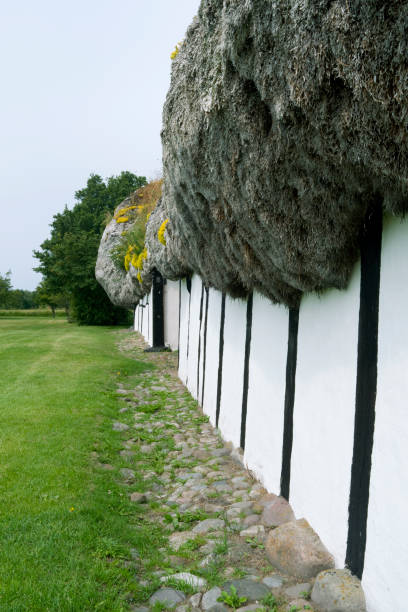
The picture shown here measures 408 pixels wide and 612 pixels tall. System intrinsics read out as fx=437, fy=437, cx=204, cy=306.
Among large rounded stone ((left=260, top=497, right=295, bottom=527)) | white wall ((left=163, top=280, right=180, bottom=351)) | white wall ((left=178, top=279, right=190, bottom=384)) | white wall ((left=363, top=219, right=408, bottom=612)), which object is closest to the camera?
white wall ((left=363, top=219, right=408, bottom=612))

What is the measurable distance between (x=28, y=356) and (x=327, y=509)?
11.7m

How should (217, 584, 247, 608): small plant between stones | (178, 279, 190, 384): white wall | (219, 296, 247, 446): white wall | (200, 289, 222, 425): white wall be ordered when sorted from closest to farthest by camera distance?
(217, 584, 247, 608): small plant between stones → (219, 296, 247, 446): white wall → (200, 289, 222, 425): white wall → (178, 279, 190, 384): white wall

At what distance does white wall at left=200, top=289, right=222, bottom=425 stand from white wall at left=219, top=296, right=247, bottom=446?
19.1 inches

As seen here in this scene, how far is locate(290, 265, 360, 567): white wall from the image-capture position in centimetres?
291

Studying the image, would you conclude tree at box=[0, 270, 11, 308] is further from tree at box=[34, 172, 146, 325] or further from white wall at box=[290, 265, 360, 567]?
white wall at box=[290, 265, 360, 567]

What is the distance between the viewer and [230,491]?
14.7 ft

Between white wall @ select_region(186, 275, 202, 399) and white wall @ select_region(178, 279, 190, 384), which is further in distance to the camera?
white wall @ select_region(178, 279, 190, 384)

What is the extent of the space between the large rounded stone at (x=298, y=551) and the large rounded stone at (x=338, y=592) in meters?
0.17

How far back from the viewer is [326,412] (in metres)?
3.22

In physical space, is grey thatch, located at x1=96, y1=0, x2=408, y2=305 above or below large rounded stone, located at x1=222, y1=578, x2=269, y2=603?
above

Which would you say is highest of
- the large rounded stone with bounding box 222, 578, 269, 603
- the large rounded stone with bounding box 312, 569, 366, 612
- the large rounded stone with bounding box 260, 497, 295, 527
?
the large rounded stone with bounding box 312, 569, 366, 612

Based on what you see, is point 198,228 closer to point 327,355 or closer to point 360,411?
point 327,355

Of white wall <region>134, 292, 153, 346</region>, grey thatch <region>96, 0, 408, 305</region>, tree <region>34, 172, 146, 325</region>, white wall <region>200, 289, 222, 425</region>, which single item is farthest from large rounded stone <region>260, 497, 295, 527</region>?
tree <region>34, 172, 146, 325</region>

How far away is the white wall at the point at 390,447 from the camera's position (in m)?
2.30
